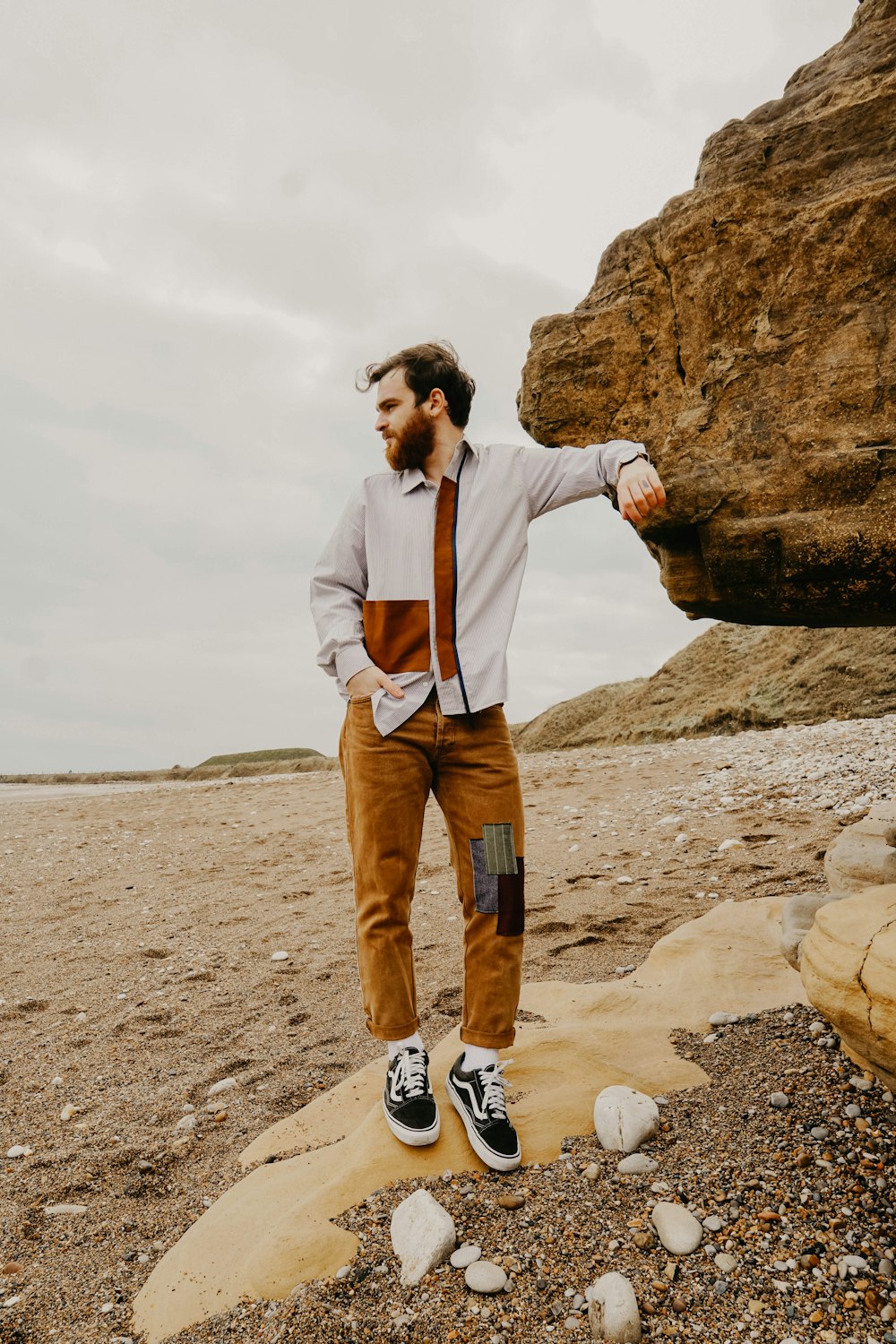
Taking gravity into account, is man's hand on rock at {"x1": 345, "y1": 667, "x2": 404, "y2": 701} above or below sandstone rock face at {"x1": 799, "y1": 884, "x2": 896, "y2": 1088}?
above

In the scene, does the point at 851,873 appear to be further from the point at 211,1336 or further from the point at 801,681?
the point at 801,681

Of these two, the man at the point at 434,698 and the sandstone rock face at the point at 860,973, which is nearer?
the sandstone rock face at the point at 860,973

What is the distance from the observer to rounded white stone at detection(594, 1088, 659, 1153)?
2520mm

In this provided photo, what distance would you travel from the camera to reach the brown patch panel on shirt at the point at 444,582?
279cm

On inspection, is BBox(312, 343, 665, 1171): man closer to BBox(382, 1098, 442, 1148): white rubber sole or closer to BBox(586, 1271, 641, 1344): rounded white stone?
BBox(382, 1098, 442, 1148): white rubber sole

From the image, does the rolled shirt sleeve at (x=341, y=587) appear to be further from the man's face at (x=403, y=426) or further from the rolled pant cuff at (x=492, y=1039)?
the rolled pant cuff at (x=492, y=1039)

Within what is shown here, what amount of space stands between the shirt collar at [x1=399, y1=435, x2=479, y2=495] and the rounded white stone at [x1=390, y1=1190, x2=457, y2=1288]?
2.32m

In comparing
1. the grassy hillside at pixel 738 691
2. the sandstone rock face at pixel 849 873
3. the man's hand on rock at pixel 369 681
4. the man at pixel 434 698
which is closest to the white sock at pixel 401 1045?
the man at pixel 434 698

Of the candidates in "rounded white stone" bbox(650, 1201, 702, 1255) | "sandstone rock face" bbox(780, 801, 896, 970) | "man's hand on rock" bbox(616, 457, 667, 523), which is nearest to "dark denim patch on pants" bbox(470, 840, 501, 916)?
"rounded white stone" bbox(650, 1201, 702, 1255)

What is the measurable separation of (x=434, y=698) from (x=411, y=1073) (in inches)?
50.8

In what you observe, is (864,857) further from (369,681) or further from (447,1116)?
(369,681)

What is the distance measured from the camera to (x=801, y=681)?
14.2 m

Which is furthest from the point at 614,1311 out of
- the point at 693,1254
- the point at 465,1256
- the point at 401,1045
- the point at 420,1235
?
the point at 401,1045

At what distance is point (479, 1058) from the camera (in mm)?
2785
